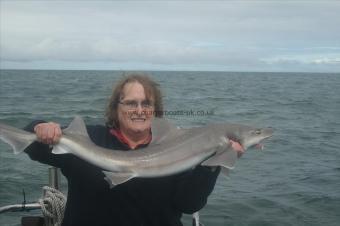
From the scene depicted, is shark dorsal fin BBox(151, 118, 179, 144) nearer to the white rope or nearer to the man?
the man

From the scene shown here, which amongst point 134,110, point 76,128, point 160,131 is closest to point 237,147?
point 160,131

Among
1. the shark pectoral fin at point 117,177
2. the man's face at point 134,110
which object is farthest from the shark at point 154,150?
the man's face at point 134,110

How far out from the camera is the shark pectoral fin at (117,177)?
4797 mm

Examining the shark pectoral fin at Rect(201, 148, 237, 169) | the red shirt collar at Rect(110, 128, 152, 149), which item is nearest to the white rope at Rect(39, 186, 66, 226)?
the red shirt collar at Rect(110, 128, 152, 149)

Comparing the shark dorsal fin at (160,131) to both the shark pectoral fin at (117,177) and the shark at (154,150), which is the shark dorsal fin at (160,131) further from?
the shark pectoral fin at (117,177)

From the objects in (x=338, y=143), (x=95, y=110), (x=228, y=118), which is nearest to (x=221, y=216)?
(x=338, y=143)

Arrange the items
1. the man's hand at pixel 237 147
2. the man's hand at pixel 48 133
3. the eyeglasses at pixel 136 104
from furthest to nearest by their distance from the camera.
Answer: the eyeglasses at pixel 136 104 → the man's hand at pixel 237 147 → the man's hand at pixel 48 133

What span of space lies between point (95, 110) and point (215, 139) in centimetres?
2757

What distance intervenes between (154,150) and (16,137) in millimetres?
1285

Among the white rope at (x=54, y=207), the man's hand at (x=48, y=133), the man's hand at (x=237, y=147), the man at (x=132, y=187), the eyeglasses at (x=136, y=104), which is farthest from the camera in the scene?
the white rope at (x=54, y=207)

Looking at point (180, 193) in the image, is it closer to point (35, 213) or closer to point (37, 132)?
point (37, 132)

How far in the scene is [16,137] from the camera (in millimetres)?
4738

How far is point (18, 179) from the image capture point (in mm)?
13586

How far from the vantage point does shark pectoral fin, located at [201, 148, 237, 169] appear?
483cm
